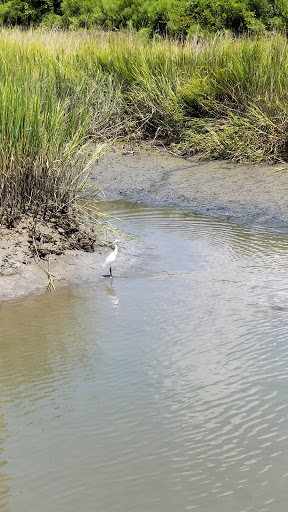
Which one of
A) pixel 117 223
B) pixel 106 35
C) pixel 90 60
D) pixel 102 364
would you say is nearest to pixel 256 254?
pixel 117 223

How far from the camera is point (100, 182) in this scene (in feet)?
29.9

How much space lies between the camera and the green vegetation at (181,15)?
1414 cm

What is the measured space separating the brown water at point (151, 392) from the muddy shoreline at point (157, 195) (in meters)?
0.28

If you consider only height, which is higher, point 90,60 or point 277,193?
point 90,60

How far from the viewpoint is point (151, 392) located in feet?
11.6

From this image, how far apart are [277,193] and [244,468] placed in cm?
534

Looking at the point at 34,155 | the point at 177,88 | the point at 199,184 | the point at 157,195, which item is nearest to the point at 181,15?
the point at 177,88

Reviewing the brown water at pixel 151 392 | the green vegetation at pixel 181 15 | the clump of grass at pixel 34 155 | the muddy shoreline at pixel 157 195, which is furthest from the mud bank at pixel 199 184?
the green vegetation at pixel 181 15

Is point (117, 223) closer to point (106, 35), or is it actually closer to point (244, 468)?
point (244, 468)

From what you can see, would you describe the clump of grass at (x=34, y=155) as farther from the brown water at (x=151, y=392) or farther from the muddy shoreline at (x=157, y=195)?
the brown water at (x=151, y=392)

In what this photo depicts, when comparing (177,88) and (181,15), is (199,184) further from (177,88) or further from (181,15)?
(181,15)

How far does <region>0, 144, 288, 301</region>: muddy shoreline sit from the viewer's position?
213 inches

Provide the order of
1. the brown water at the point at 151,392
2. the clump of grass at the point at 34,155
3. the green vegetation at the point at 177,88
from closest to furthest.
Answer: the brown water at the point at 151,392 < the clump of grass at the point at 34,155 < the green vegetation at the point at 177,88

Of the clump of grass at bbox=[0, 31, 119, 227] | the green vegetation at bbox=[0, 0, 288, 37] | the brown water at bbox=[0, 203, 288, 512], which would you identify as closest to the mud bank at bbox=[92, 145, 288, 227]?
the brown water at bbox=[0, 203, 288, 512]
